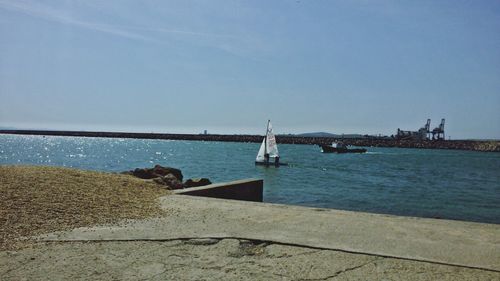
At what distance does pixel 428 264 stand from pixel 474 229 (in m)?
2.13

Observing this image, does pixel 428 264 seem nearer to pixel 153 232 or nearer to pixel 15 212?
pixel 153 232

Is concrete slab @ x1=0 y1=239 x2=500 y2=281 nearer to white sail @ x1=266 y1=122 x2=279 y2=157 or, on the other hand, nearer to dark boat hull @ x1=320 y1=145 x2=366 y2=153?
white sail @ x1=266 y1=122 x2=279 y2=157

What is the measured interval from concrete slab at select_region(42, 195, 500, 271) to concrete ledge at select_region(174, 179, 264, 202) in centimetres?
196

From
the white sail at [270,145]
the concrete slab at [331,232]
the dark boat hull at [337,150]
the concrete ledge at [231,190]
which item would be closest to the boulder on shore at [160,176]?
the concrete ledge at [231,190]

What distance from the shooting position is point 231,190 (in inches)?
398

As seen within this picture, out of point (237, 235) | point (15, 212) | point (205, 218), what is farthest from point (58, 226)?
point (237, 235)

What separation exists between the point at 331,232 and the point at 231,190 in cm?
472

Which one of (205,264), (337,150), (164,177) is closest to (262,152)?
(164,177)

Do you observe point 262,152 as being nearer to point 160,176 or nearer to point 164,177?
point 160,176

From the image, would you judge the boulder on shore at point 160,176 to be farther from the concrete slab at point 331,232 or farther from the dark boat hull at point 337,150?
the dark boat hull at point 337,150

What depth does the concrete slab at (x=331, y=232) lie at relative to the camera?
4789 mm

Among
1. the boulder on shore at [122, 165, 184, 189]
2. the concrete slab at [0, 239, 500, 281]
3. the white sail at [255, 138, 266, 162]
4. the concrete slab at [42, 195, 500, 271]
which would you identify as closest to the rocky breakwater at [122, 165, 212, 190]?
the boulder on shore at [122, 165, 184, 189]

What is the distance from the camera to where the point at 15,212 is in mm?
6309

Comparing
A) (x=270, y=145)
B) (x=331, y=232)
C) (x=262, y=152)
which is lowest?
(x=262, y=152)
